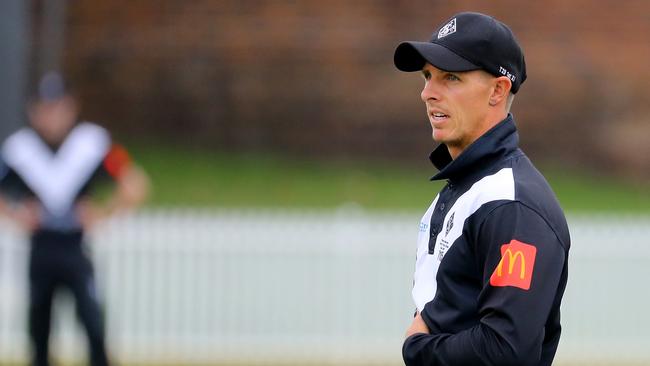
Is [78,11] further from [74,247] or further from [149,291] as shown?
[74,247]

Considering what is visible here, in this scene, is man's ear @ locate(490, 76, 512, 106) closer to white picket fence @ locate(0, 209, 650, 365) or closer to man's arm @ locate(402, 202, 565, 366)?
man's arm @ locate(402, 202, 565, 366)

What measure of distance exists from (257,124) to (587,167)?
12.9 feet

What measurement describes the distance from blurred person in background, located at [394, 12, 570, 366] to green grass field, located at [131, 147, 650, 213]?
32.0ft

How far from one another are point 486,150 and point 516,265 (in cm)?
35

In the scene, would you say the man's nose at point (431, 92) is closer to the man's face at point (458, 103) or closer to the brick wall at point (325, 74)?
the man's face at point (458, 103)

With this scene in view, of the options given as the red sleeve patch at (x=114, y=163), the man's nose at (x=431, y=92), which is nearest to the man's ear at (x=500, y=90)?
the man's nose at (x=431, y=92)

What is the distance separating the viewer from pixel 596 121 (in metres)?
14.9

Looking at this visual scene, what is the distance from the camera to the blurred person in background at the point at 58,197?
7.55 meters

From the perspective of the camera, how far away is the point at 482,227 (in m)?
2.99

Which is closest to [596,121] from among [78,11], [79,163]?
[78,11]

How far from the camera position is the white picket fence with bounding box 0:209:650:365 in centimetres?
961

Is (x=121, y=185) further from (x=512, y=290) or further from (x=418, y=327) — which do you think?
(x=512, y=290)

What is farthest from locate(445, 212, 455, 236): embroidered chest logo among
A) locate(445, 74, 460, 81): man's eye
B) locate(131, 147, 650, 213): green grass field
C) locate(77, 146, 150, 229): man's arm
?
locate(131, 147, 650, 213): green grass field

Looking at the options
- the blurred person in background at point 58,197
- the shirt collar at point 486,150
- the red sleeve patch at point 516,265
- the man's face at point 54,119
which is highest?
the shirt collar at point 486,150
